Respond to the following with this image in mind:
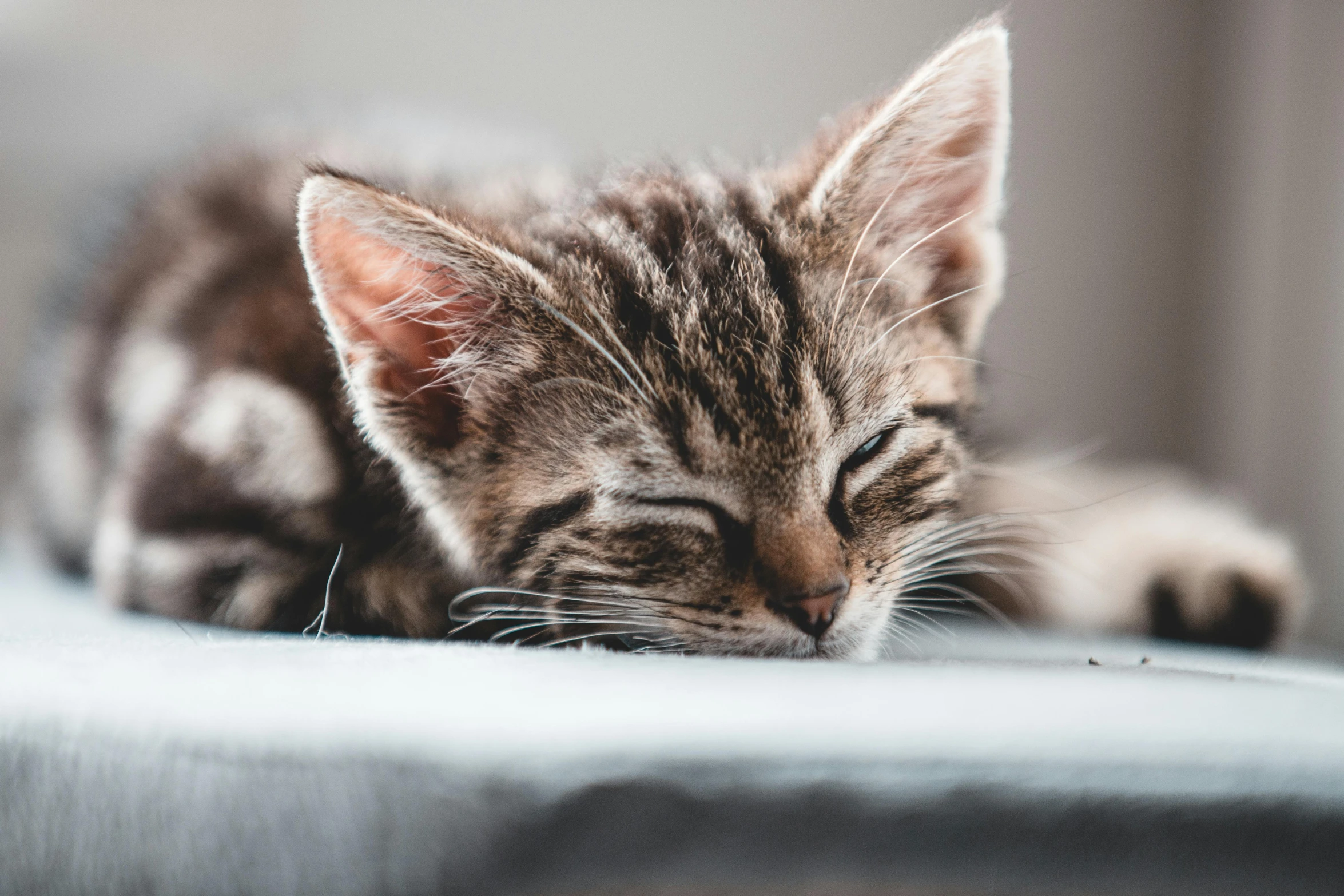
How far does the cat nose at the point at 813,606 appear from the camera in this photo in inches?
28.4

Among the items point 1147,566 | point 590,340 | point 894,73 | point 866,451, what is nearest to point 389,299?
point 590,340

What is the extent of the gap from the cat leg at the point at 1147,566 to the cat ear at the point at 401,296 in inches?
20.3

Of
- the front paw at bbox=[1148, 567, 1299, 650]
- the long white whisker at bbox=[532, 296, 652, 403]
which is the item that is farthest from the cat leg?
the long white whisker at bbox=[532, 296, 652, 403]

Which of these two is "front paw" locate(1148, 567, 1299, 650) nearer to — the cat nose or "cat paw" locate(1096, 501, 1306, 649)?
"cat paw" locate(1096, 501, 1306, 649)

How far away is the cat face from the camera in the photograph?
2.45 feet

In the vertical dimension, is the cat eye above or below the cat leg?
above

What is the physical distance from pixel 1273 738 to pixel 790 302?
46 cm

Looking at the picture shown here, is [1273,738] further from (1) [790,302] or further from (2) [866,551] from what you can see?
(1) [790,302]

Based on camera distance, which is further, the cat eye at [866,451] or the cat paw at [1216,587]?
the cat paw at [1216,587]

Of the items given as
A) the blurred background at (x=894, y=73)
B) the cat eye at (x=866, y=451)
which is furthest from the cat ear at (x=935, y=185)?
the blurred background at (x=894, y=73)

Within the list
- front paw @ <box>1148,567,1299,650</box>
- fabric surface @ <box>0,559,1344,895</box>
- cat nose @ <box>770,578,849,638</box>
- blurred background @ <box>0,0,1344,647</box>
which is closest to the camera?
fabric surface @ <box>0,559,1344,895</box>

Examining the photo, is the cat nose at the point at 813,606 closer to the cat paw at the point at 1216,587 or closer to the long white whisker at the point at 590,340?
A: the long white whisker at the point at 590,340

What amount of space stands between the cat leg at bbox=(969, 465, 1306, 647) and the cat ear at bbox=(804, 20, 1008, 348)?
9.2 inches

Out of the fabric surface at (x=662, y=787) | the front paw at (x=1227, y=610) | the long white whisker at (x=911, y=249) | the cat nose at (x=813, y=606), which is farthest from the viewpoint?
the front paw at (x=1227, y=610)
